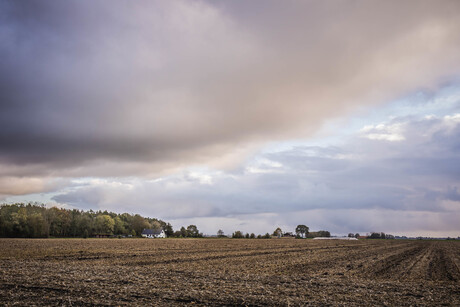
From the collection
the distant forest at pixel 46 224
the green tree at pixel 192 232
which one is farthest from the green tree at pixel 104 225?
the green tree at pixel 192 232

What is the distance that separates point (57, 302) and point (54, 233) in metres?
152

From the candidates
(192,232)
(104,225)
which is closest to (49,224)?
(104,225)

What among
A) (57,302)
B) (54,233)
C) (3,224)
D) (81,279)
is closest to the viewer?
(57,302)

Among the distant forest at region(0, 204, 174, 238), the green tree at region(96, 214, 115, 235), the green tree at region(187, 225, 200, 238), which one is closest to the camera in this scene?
the distant forest at region(0, 204, 174, 238)

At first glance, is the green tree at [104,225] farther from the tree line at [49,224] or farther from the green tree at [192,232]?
the green tree at [192,232]

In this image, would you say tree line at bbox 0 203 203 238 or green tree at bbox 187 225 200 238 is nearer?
tree line at bbox 0 203 203 238

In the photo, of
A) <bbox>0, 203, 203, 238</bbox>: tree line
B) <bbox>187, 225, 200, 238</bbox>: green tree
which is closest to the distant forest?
<bbox>0, 203, 203, 238</bbox>: tree line

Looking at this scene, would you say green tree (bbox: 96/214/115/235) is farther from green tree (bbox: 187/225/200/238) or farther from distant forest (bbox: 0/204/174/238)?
green tree (bbox: 187/225/200/238)

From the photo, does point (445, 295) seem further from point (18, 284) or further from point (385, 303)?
point (18, 284)

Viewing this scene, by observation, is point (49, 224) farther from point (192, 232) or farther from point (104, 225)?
point (192, 232)

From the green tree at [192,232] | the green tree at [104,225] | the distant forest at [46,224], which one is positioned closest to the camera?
the distant forest at [46,224]

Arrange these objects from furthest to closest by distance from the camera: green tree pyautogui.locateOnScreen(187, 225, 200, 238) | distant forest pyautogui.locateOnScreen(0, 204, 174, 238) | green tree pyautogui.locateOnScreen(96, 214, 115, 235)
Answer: green tree pyautogui.locateOnScreen(187, 225, 200, 238), green tree pyautogui.locateOnScreen(96, 214, 115, 235), distant forest pyautogui.locateOnScreen(0, 204, 174, 238)

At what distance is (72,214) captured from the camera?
554 ft

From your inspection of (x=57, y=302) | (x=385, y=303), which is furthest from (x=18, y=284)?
(x=385, y=303)
